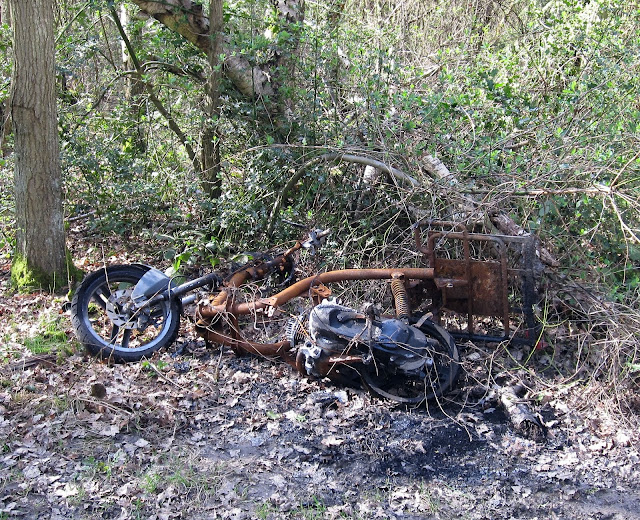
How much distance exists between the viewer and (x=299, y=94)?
745 cm

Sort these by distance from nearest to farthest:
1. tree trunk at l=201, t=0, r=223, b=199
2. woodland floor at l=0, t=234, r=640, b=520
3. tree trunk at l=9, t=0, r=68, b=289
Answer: woodland floor at l=0, t=234, r=640, b=520 < tree trunk at l=9, t=0, r=68, b=289 < tree trunk at l=201, t=0, r=223, b=199

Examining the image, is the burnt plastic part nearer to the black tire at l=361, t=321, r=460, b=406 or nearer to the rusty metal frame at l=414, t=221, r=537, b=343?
the black tire at l=361, t=321, r=460, b=406

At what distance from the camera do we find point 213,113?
811 cm

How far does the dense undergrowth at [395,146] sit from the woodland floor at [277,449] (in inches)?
31.5

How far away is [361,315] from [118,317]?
2.11 m

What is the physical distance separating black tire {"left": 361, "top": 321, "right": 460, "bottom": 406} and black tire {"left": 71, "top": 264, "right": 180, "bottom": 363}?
1846 mm

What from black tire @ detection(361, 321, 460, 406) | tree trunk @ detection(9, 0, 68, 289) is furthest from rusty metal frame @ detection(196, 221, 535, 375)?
tree trunk @ detection(9, 0, 68, 289)

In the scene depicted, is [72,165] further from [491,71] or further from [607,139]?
[607,139]

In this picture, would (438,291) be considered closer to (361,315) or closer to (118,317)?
(361,315)

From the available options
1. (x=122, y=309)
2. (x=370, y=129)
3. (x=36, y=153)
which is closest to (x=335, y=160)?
(x=370, y=129)

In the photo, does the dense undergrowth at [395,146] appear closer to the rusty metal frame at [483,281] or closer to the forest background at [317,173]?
the forest background at [317,173]

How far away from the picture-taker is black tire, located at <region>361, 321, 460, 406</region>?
490cm

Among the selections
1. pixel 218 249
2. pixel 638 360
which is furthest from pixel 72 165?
pixel 638 360

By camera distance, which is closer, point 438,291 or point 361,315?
point 361,315
